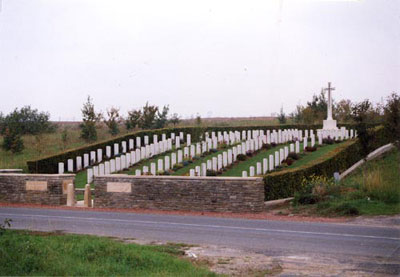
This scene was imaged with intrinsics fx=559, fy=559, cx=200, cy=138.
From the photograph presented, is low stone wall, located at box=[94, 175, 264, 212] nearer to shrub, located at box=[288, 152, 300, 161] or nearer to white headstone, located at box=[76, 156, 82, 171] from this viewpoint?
shrub, located at box=[288, 152, 300, 161]

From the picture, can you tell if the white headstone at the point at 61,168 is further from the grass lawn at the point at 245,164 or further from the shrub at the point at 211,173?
the grass lawn at the point at 245,164

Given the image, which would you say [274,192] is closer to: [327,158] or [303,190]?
[303,190]

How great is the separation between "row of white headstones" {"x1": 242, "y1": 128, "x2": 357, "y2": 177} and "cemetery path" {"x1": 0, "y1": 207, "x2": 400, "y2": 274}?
636 cm

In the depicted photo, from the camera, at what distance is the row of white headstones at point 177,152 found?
83.5ft

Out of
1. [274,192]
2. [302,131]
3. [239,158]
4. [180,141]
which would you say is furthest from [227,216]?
[302,131]

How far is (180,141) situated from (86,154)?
7434mm

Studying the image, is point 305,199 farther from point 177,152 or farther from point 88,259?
point 177,152

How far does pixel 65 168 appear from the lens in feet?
94.3

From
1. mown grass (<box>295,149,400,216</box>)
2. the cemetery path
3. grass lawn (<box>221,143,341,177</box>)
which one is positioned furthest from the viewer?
grass lawn (<box>221,143,341,177</box>)

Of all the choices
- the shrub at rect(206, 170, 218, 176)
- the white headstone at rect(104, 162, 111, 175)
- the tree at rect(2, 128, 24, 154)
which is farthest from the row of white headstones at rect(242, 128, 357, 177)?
the tree at rect(2, 128, 24, 154)

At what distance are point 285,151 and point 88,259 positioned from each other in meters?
18.2

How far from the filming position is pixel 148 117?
141 ft

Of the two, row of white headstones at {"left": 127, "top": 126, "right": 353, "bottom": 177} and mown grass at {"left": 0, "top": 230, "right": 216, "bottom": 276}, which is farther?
row of white headstones at {"left": 127, "top": 126, "right": 353, "bottom": 177}

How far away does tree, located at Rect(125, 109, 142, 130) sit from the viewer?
Result: 43000 millimetres
